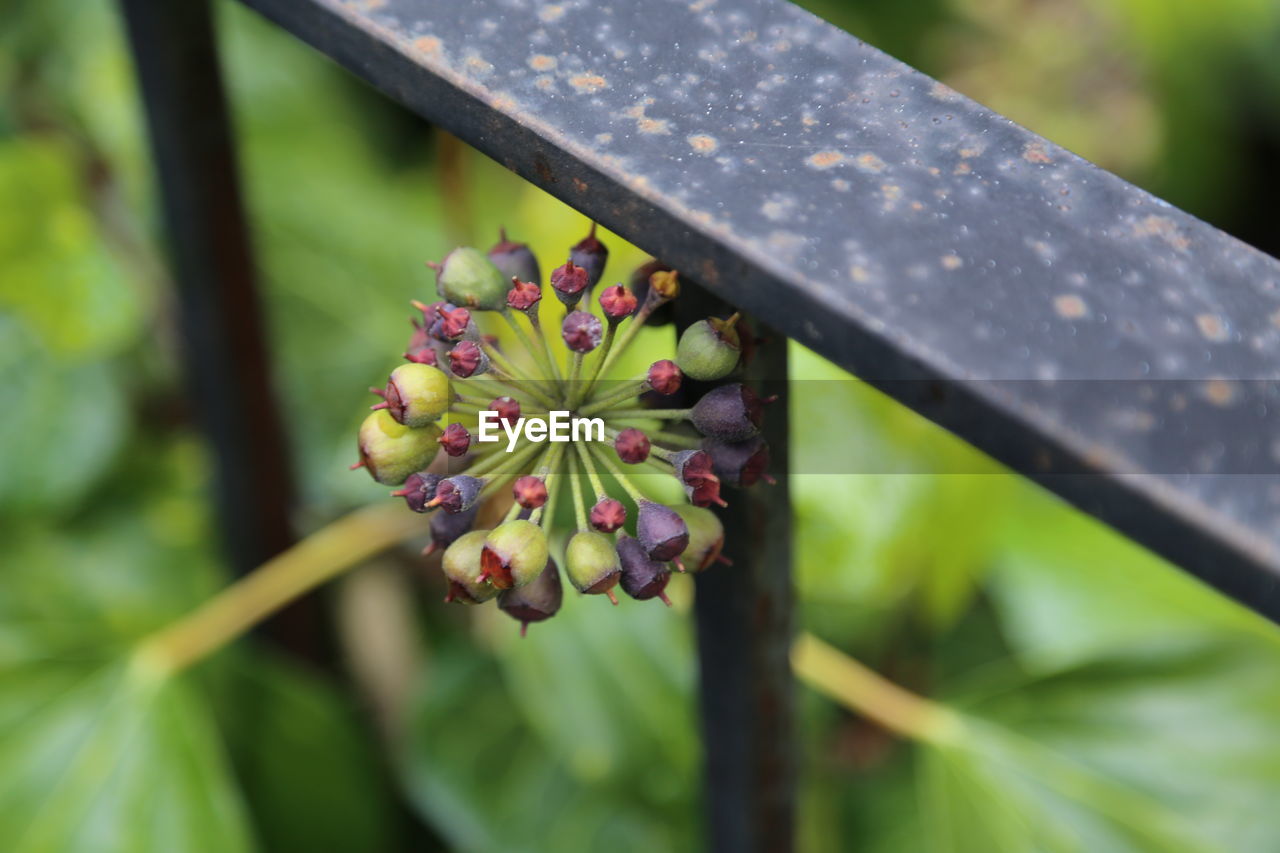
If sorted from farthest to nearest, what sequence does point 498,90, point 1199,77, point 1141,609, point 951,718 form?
1. point 1199,77
2. point 1141,609
3. point 951,718
4. point 498,90

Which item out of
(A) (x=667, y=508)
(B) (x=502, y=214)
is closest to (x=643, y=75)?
(A) (x=667, y=508)

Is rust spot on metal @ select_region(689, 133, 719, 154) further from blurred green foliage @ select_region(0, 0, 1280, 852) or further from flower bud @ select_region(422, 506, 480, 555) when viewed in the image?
blurred green foliage @ select_region(0, 0, 1280, 852)

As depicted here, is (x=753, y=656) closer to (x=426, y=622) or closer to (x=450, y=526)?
(x=450, y=526)

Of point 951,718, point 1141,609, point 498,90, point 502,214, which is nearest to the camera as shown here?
point 498,90

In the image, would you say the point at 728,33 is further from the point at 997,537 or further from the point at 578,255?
the point at 997,537

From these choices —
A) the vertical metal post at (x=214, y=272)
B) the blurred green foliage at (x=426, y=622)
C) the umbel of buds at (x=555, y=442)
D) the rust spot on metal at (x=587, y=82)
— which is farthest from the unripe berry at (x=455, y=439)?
the blurred green foliage at (x=426, y=622)

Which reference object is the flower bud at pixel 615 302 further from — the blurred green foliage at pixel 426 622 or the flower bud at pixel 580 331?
the blurred green foliage at pixel 426 622

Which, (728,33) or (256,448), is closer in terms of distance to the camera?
(728,33)
